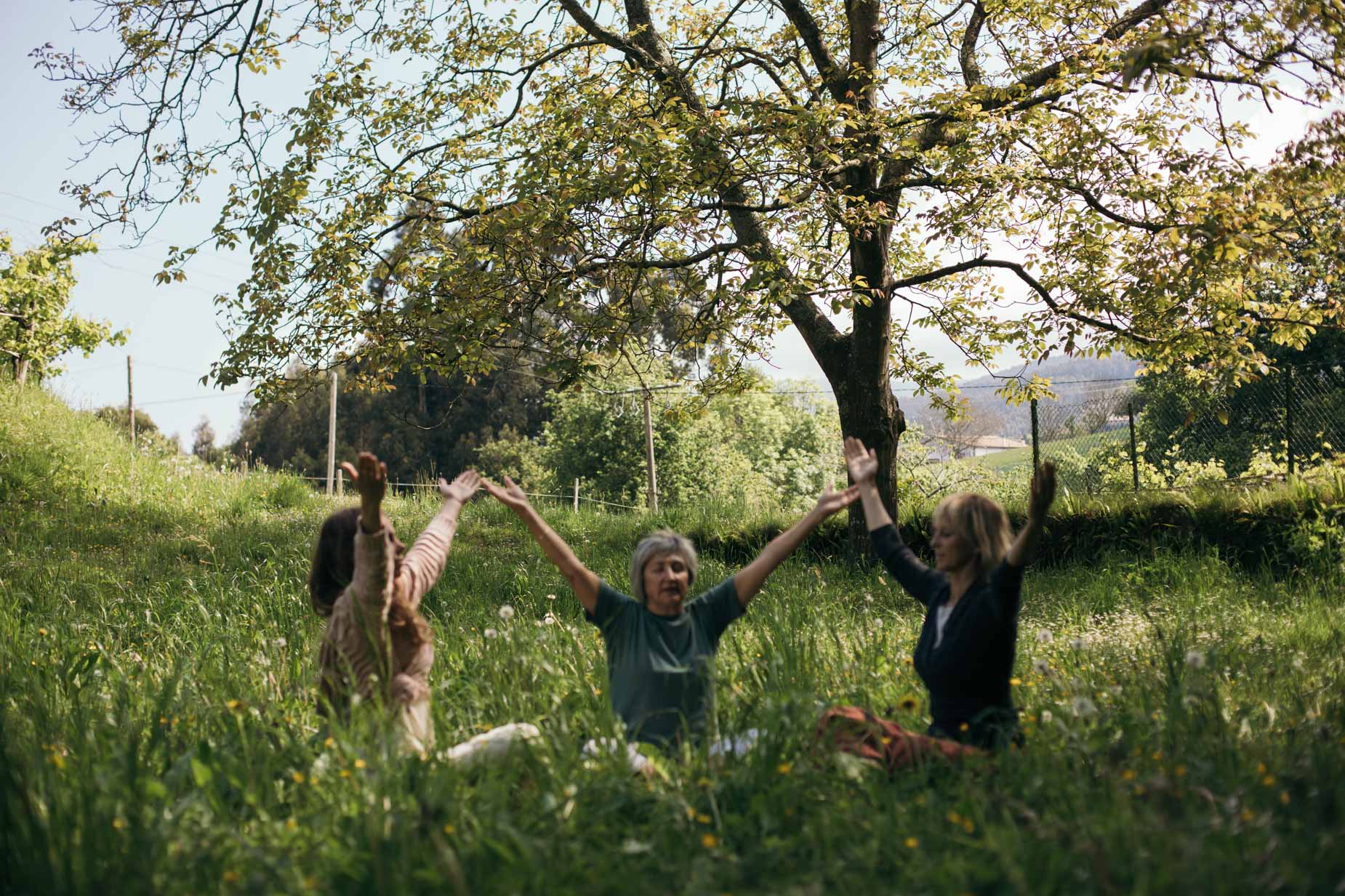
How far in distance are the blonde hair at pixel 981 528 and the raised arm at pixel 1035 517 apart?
0.47ft

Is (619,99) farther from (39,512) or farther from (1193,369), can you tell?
(39,512)

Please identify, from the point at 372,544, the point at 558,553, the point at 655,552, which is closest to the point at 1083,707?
the point at 655,552

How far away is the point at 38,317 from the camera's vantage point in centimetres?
2208

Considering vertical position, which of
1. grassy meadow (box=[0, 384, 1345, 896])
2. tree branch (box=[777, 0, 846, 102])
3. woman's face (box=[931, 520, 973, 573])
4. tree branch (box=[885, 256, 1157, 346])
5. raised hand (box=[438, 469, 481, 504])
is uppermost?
tree branch (box=[777, 0, 846, 102])

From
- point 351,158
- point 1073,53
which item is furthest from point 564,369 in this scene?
point 1073,53

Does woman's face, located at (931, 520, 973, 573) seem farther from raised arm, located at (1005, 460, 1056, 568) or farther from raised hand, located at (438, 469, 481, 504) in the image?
raised hand, located at (438, 469, 481, 504)

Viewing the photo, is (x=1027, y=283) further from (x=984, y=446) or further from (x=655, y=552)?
(x=984, y=446)

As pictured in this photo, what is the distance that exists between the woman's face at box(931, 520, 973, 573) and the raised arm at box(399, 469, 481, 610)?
187 cm

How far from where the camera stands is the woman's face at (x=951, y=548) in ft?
13.1

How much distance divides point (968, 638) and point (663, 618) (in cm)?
119

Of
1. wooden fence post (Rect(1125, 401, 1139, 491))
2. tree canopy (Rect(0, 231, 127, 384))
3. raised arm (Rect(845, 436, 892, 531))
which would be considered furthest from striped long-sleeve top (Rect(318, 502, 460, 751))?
tree canopy (Rect(0, 231, 127, 384))

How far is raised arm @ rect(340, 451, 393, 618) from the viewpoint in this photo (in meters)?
3.65

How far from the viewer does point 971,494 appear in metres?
4.05

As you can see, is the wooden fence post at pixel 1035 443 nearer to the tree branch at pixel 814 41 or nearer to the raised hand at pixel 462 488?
the tree branch at pixel 814 41
